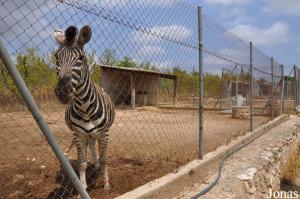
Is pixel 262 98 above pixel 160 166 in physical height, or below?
above

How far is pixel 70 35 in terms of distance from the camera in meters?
3.81

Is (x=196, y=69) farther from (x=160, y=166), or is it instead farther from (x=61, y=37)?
(x=61, y=37)

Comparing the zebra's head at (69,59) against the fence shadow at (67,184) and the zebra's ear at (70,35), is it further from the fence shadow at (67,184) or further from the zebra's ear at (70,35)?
the fence shadow at (67,184)

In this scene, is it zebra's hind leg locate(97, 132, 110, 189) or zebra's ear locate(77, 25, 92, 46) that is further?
zebra's hind leg locate(97, 132, 110, 189)

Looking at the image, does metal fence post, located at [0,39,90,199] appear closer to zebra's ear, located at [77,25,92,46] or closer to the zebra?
the zebra

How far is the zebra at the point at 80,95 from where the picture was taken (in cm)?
370

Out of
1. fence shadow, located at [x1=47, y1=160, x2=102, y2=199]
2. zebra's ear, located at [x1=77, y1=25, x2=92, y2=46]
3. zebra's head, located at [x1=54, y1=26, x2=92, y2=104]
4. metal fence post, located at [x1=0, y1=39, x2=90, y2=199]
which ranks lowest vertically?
fence shadow, located at [x1=47, y1=160, x2=102, y2=199]

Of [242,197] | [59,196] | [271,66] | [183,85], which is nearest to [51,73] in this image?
[59,196]

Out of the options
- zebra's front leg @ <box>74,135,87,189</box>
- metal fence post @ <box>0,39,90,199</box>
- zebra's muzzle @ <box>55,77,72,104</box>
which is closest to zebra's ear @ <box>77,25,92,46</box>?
zebra's muzzle @ <box>55,77,72,104</box>

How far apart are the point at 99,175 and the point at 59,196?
1.07 meters

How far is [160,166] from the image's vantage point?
623cm

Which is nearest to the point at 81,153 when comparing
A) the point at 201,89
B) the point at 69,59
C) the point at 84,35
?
the point at 69,59

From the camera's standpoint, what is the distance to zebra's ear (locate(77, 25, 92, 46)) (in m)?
3.85

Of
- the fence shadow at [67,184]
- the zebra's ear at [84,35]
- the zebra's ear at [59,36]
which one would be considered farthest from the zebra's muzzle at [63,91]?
the fence shadow at [67,184]
